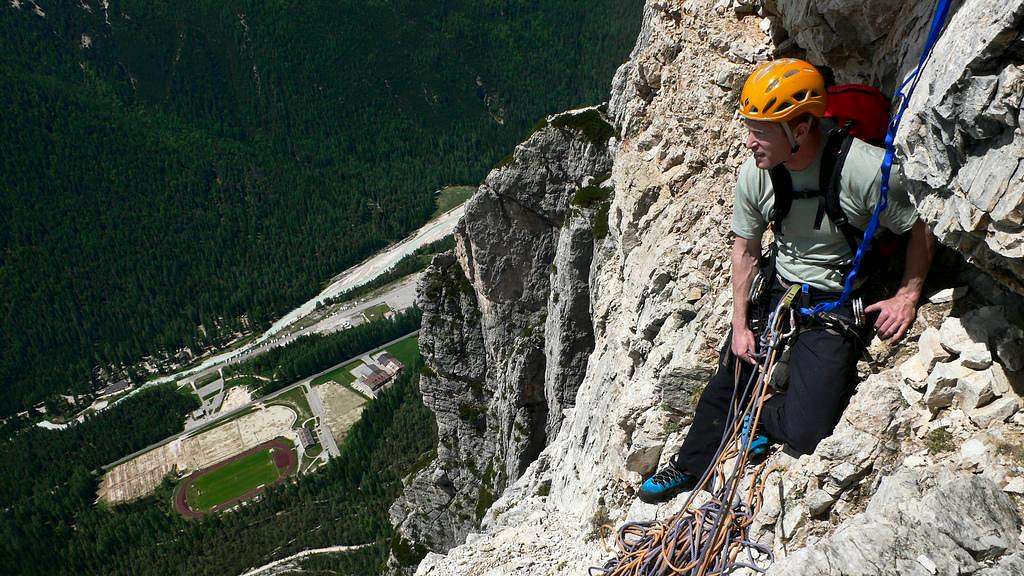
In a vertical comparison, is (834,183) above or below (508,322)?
above

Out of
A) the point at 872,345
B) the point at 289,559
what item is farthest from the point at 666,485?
the point at 289,559

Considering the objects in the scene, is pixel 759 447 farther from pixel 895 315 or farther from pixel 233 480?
pixel 233 480

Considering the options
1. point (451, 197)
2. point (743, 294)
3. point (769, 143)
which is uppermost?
point (769, 143)

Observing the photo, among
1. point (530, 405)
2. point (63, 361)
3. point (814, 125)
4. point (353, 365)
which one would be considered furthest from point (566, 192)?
point (63, 361)

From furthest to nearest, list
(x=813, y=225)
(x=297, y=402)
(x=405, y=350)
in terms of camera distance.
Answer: (x=405, y=350)
(x=297, y=402)
(x=813, y=225)

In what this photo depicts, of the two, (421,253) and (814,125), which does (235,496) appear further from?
(814,125)

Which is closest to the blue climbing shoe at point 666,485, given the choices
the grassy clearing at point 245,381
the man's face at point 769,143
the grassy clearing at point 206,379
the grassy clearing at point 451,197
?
the man's face at point 769,143

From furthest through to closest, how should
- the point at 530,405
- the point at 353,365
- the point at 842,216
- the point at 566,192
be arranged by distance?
the point at 353,365 → the point at 530,405 → the point at 566,192 → the point at 842,216
